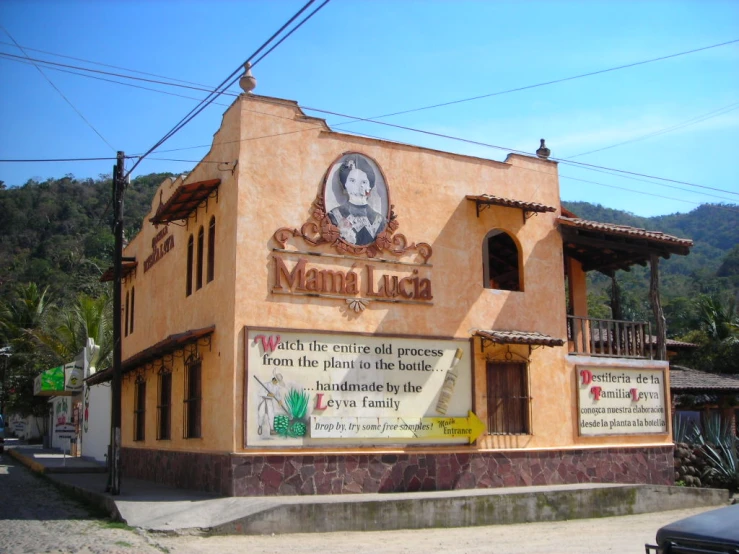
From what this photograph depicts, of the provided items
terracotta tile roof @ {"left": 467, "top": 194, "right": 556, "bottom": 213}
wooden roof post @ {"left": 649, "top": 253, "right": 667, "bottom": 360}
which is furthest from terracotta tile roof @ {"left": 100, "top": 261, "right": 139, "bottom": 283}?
wooden roof post @ {"left": 649, "top": 253, "right": 667, "bottom": 360}

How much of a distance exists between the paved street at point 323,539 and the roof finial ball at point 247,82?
801 cm

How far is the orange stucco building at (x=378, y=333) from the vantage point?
14.3 metres

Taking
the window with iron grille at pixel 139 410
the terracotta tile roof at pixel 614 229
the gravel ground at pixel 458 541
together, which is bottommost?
the gravel ground at pixel 458 541

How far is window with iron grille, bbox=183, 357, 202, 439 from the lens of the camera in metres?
16.0

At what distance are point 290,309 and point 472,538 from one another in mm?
5071

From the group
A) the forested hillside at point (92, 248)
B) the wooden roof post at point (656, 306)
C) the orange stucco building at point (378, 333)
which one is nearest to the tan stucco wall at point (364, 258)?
the orange stucco building at point (378, 333)

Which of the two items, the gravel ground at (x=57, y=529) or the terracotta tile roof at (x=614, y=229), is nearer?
the gravel ground at (x=57, y=529)

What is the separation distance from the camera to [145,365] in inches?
800

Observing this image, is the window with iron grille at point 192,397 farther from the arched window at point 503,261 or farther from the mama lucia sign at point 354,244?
the arched window at point 503,261

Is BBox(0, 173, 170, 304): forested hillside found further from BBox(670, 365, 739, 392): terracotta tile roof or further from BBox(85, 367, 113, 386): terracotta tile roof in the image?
BBox(670, 365, 739, 392): terracotta tile roof

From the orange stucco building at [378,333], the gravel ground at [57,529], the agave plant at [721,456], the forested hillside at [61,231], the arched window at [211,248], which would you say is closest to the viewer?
the gravel ground at [57,529]

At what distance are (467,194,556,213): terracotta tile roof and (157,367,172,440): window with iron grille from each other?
791cm

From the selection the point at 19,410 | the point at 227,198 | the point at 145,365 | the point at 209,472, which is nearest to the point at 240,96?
the point at 227,198

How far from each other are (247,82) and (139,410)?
1025 centimetres
